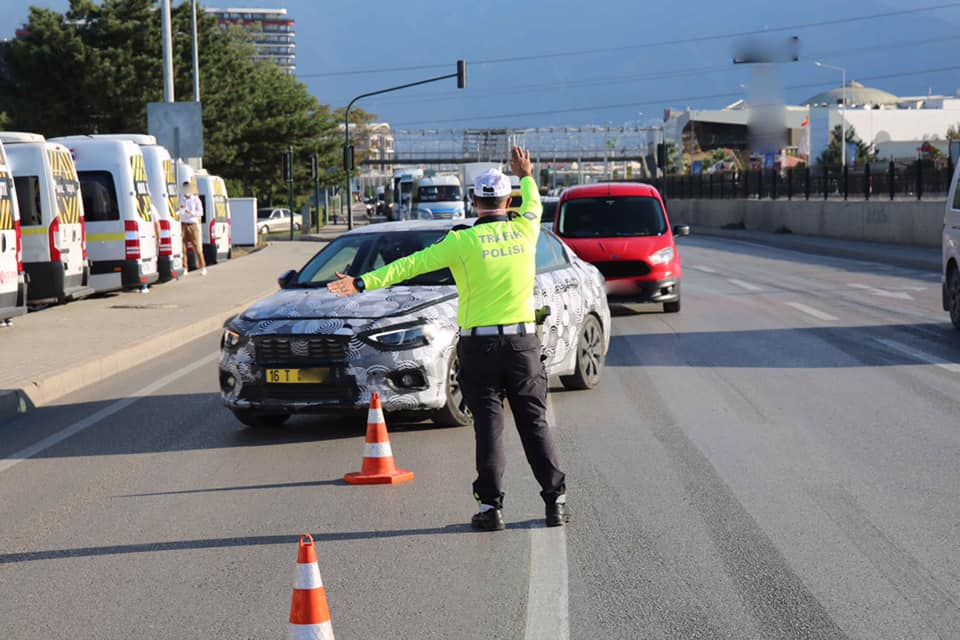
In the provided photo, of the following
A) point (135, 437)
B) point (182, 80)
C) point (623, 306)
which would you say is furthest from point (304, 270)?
point (182, 80)

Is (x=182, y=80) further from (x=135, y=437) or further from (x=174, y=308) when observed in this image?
(x=135, y=437)

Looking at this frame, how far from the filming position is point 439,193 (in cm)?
6400

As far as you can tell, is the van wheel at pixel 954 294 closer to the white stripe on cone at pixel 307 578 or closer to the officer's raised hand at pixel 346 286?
the officer's raised hand at pixel 346 286

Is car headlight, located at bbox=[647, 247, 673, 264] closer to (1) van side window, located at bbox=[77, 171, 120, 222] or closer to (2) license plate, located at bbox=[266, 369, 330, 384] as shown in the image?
(1) van side window, located at bbox=[77, 171, 120, 222]

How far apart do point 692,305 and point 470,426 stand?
1109 centimetres

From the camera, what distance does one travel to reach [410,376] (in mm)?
9820

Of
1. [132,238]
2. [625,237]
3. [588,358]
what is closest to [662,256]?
[625,237]

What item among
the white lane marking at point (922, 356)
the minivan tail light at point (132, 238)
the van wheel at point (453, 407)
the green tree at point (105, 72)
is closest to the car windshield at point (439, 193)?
the green tree at point (105, 72)

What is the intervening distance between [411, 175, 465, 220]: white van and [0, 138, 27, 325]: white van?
148 feet

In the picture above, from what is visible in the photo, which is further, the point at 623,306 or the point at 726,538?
the point at 623,306

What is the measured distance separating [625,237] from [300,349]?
10.2 metres

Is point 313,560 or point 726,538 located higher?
point 313,560

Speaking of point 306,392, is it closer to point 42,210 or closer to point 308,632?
point 308,632

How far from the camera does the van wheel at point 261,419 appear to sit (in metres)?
10.4
